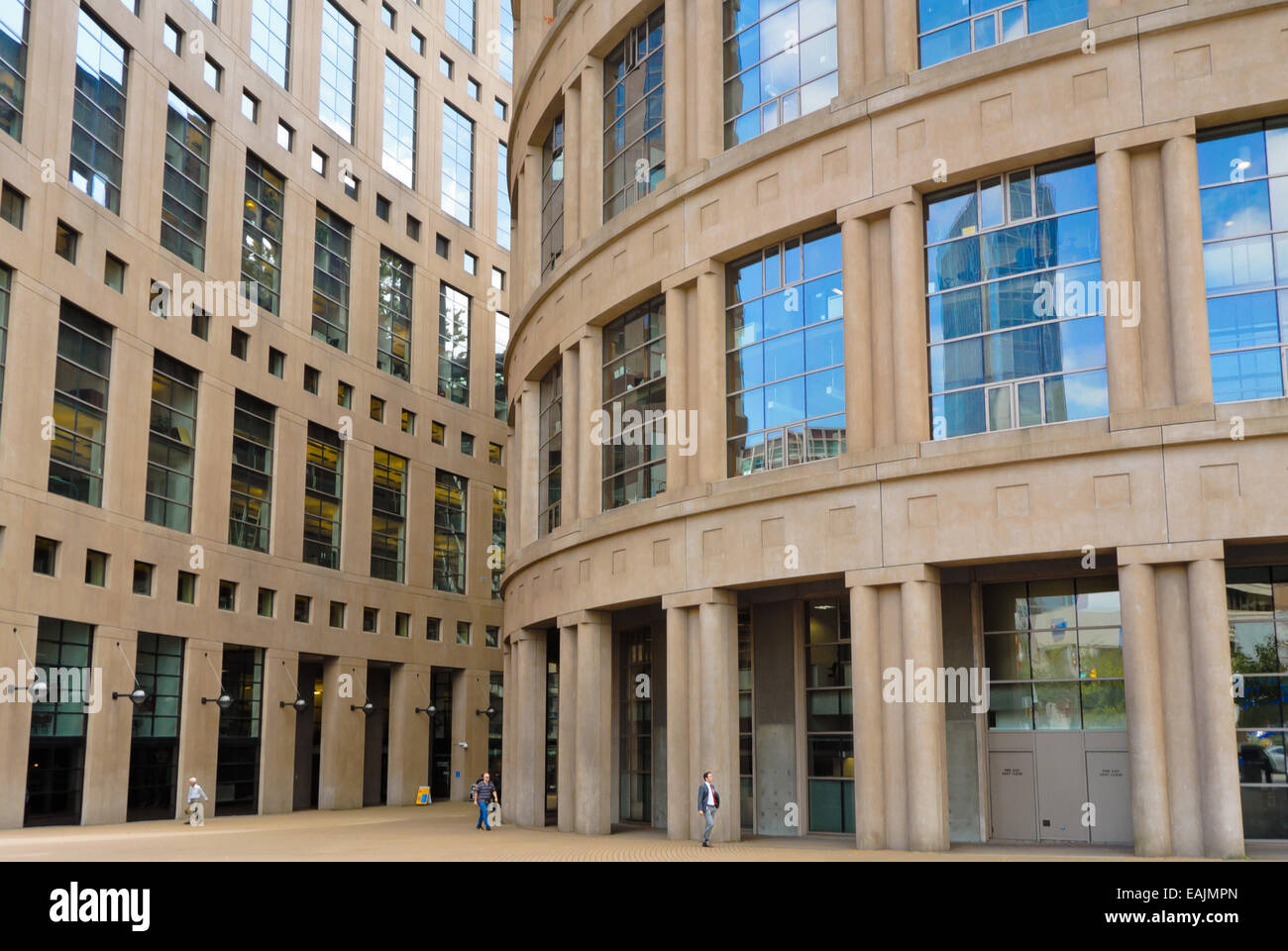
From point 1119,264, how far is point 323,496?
3869cm

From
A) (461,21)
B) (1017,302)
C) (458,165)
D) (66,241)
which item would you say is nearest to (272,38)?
(458,165)

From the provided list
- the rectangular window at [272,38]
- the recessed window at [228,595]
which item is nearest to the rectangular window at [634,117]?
the recessed window at [228,595]

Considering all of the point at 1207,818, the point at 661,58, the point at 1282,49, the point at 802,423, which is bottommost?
the point at 1207,818

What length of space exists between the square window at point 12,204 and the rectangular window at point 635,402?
18028mm

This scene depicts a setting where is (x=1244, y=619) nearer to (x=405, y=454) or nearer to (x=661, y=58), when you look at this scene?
(x=661, y=58)

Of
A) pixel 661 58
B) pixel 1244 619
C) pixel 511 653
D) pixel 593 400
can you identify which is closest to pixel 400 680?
pixel 511 653

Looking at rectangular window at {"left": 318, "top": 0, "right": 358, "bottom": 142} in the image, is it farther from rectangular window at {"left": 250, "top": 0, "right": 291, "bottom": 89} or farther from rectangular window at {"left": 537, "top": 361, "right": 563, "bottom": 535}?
rectangular window at {"left": 537, "top": 361, "right": 563, "bottom": 535}

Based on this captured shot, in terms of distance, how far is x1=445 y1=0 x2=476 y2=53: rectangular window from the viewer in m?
64.0

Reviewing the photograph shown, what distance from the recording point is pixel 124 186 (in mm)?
41250

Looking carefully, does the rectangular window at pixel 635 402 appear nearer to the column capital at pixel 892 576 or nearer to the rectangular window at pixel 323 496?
the column capital at pixel 892 576

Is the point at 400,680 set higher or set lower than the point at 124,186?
lower

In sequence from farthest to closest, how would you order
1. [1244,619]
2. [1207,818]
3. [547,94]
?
[547,94], [1244,619], [1207,818]

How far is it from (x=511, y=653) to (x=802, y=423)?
15.3 metres

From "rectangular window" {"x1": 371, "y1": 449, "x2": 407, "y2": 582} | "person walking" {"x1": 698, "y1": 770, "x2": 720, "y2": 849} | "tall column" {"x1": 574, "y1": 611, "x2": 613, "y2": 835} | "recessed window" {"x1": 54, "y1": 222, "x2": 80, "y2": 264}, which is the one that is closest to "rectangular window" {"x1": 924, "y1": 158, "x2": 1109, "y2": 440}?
"person walking" {"x1": 698, "y1": 770, "x2": 720, "y2": 849}
